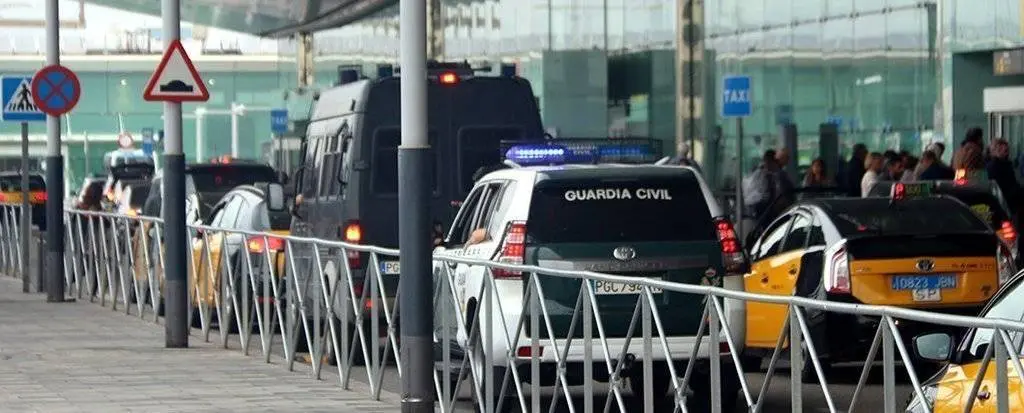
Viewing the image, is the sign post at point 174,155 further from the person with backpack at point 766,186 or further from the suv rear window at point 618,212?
the person with backpack at point 766,186

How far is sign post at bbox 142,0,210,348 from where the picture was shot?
18672mm

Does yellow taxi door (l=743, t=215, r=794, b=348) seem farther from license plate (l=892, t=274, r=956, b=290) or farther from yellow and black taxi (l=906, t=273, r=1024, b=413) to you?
yellow and black taxi (l=906, t=273, r=1024, b=413)

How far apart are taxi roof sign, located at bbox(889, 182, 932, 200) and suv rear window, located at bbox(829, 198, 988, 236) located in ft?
0.15

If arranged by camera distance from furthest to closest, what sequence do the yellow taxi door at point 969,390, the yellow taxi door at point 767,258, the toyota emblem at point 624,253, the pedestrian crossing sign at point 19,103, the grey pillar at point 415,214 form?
the pedestrian crossing sign at point 19,103 < the yellow taxi door at point 767,258 < the toyota emblem at point 624,253 < the grey pillar at point 415,214 < the yellow taxi door at point 969,390

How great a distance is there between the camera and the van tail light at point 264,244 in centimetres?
1688

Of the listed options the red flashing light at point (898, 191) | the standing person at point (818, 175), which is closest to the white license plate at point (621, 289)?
the red flashing light at point (898, 191)

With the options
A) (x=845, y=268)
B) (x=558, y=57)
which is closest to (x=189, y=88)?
(x=845, y=268)

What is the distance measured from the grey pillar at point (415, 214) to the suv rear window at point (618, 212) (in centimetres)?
106

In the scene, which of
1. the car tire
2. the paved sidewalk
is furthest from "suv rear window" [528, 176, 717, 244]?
the car tire

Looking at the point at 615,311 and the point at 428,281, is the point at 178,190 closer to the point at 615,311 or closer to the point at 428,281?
the point at 428,281

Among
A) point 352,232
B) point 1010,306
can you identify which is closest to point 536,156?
point 352,232

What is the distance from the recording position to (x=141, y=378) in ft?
52.8

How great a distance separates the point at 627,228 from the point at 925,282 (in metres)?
3.01

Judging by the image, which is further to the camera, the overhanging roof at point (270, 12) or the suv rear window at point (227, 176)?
the overhanging roof at point (270, 12)
